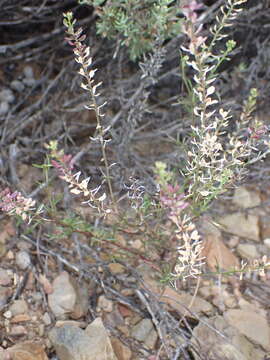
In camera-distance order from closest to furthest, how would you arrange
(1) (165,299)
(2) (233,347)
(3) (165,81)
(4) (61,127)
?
1. (2) (233,347)
2. (1) (165,299)
3. (4) (61,127)
4. (3) (165,81)

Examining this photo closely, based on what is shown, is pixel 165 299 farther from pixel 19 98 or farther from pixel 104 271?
pixel 19 98

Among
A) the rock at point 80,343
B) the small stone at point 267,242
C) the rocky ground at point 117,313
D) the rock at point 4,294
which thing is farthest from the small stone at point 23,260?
the small stone at point 267,242

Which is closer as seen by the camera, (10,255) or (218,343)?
(218,343)

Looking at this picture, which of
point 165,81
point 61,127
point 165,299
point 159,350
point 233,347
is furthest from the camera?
point 165,81

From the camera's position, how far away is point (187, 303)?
1896mm

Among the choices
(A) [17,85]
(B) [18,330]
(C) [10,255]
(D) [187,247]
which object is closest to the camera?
(D) [187,247]

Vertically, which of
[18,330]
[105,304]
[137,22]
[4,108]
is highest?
[137,22]

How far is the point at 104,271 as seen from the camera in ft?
6.34

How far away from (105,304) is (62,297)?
170 millimetres

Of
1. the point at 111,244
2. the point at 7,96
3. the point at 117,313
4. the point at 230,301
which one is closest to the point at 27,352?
the point at 117,313

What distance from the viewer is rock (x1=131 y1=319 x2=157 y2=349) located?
1783 mm

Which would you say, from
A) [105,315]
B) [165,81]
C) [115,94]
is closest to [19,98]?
[115,94]

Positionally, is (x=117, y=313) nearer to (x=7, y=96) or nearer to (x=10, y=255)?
(x=10, y=255)

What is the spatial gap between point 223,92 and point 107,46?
620 millimetres
